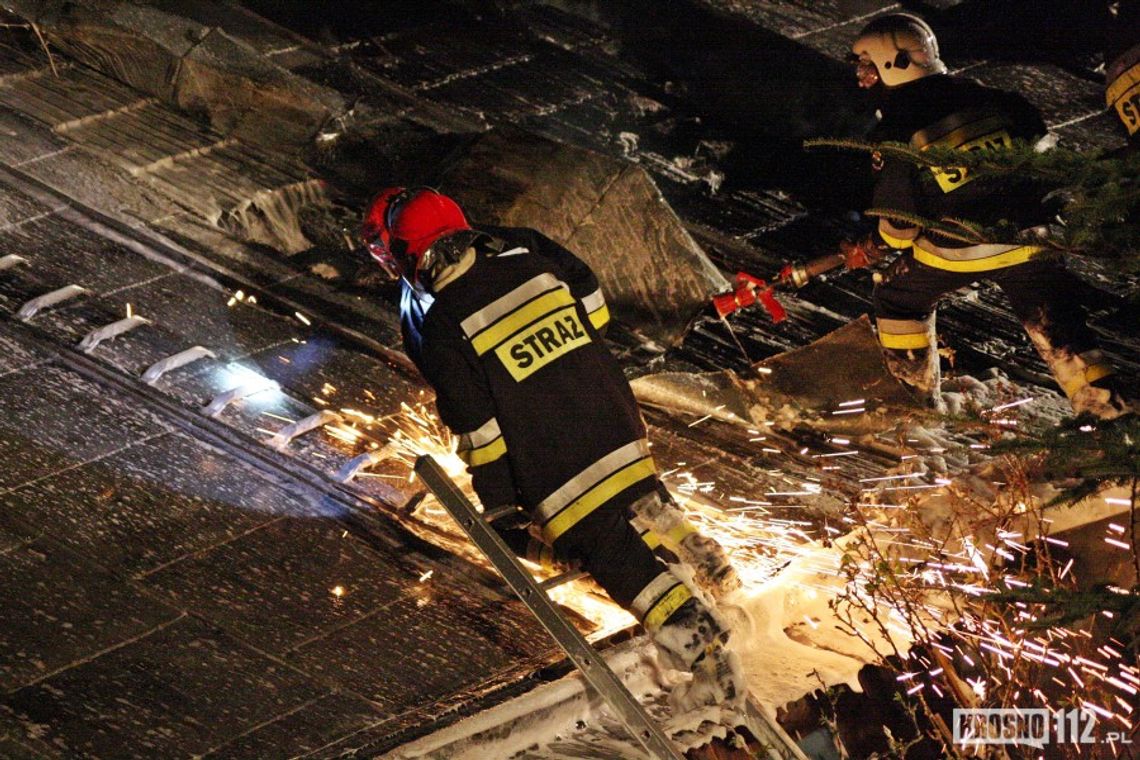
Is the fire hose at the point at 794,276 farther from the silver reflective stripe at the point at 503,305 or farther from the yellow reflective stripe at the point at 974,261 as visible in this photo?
the silver reflective stripe at the point at 503,305

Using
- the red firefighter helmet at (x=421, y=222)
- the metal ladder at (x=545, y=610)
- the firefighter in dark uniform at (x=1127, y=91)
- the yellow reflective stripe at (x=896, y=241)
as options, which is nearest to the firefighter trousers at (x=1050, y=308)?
the yellow reflective stripe at (x=896, y=241)

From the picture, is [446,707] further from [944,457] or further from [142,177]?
[142,177]

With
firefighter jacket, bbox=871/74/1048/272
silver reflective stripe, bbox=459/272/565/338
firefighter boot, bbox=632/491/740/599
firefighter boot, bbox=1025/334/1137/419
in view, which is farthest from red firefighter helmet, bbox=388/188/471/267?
firefighter boot, bbox=1025/334/1137/419

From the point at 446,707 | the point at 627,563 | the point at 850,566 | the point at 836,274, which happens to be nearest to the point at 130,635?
the point at 446,707

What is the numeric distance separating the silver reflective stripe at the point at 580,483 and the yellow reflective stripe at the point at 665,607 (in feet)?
1.54

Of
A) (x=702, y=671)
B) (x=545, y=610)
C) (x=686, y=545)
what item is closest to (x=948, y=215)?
(x=686, y=545)

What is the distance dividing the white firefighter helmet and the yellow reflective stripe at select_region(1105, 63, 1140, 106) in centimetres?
72

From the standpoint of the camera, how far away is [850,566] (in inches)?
224

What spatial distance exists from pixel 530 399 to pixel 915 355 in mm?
2506

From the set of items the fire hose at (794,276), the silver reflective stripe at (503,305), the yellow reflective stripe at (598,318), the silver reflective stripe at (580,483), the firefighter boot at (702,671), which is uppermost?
the fire hose at (794,276)

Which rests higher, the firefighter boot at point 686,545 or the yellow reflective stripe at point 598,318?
the yellow reflective stripe at point 598,318

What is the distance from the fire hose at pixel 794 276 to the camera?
6.89 metres

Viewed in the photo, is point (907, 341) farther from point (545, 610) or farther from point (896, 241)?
point (545, 610)
